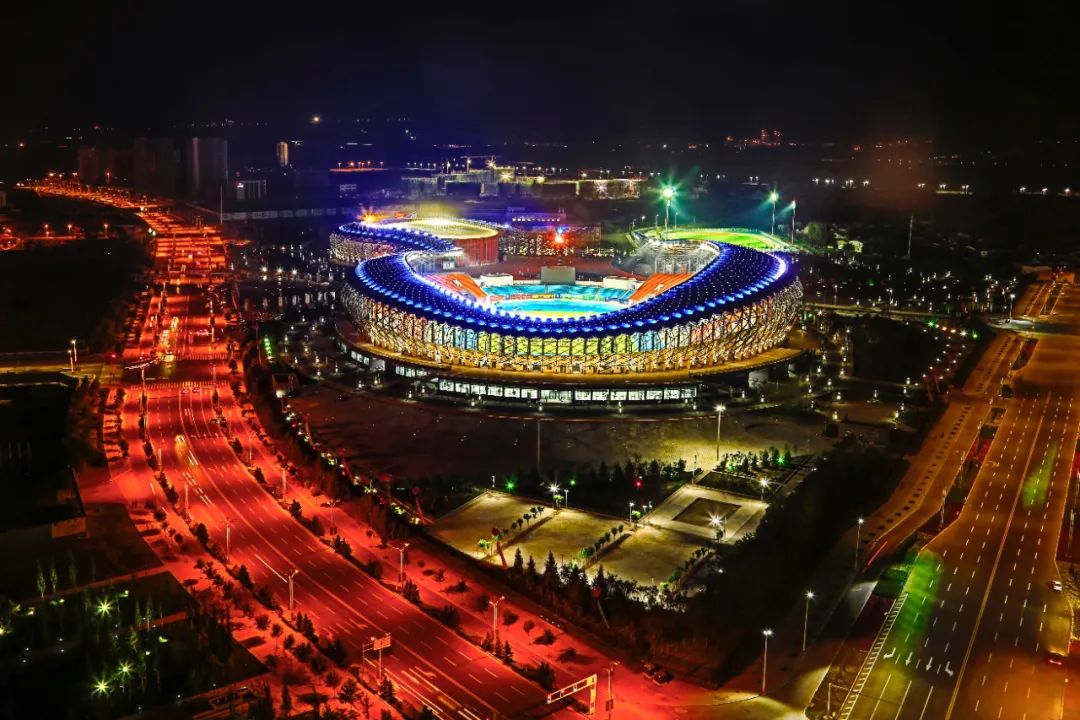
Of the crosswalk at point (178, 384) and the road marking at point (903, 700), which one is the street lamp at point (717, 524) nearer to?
the road marking at point (903, 700)

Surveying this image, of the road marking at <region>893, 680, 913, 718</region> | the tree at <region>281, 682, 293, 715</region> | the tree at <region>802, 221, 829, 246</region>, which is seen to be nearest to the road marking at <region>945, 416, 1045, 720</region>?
the road marking at <region>893, 680, 913, 718</region>

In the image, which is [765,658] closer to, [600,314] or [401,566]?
[401,566]

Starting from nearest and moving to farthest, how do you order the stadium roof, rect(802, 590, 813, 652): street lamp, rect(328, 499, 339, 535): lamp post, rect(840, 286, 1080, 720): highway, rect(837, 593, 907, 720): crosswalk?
rect(837, 593, 907, 720): crosswalk, rect(840, 286, 1080, 720): highway, rect(802, 590, 813, 652): street lamp, rect(328, 499, 339, 535): lamp post, the stadium roof

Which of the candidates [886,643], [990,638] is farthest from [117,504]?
[990,638]

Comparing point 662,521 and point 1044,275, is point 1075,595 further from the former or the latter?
point 1044,275

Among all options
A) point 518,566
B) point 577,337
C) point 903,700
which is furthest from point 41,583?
point 577,337

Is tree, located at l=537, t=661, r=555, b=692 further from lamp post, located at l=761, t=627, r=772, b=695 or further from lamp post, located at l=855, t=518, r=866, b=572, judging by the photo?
lamp post, located at l=855, t=518, r=866, b=572

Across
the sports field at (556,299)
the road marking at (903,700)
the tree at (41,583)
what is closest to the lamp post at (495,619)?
the road marking at (903,700)
